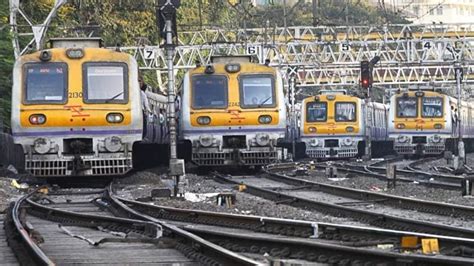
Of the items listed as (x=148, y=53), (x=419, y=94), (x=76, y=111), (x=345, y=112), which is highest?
(x=148, y=53)

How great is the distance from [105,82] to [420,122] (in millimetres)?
20049

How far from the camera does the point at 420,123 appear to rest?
37281 millimetres

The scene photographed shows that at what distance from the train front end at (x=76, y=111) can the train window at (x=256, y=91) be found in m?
4.29

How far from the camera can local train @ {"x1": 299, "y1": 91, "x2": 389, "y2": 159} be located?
3606cm

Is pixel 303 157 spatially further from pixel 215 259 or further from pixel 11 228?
pixel 215 259

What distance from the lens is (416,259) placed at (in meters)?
7.34

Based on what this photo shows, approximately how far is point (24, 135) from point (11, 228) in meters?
7.73

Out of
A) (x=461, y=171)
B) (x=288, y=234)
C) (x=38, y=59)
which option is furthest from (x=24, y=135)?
(x=461, y=171)

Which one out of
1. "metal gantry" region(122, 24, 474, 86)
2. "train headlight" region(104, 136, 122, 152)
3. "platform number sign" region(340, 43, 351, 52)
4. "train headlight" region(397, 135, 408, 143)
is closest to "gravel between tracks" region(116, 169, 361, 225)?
"train headlight" region(104, 136, 122, 152)

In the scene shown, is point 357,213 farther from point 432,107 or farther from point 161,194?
point 432,107

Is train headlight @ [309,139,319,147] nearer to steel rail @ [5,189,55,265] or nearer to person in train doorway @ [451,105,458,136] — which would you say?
person in train doorway @ [451,105,458,136]

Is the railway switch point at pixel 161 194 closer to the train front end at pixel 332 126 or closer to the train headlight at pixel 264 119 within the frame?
the train headlight at pixel 264 119

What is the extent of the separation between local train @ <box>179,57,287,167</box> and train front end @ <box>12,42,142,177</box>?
3.91m

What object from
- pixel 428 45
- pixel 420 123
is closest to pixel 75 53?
pixel 420 123
